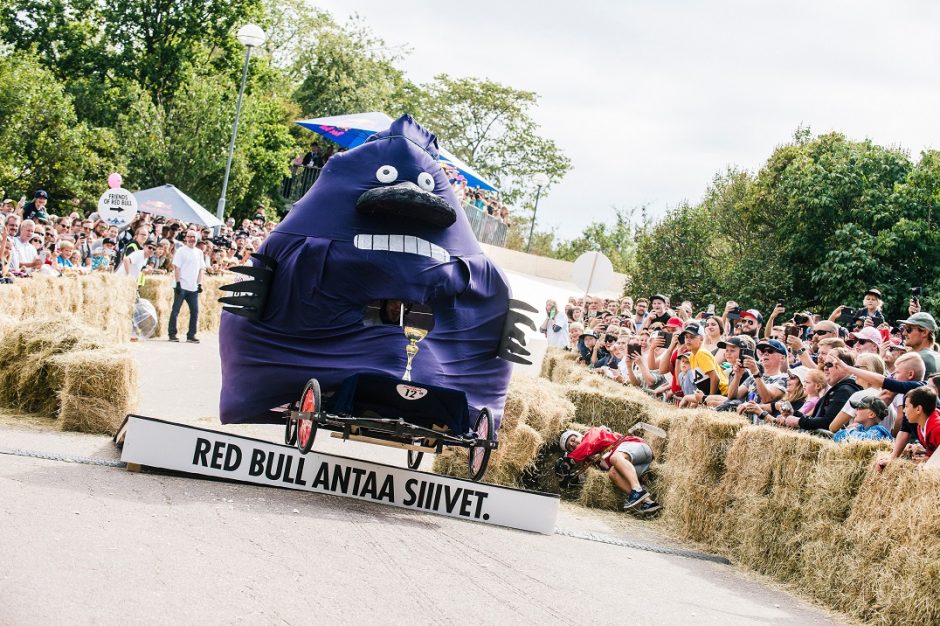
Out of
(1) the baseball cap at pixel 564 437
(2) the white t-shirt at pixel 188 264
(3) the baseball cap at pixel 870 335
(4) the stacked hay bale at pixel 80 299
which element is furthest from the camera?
(2) the white t-shirt at pixel 188 264

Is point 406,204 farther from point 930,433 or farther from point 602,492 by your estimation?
point 602,492

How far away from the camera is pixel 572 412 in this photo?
13.2 meters

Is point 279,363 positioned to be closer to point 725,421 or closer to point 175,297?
point 725,421

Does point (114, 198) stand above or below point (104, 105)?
below

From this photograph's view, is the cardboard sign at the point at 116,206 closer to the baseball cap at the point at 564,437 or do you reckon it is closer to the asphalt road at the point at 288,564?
the asphalt road at the point at 288,564

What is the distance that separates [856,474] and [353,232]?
463 centimetres

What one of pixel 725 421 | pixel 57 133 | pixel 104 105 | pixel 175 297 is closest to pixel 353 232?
pixel 725 421

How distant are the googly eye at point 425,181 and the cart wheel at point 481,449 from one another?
6.66 feet

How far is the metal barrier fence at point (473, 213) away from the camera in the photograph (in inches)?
1544

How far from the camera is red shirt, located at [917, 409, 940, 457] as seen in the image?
8742mm

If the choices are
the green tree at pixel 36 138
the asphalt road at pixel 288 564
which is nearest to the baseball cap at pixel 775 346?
the asphalt road at pixel 288 564

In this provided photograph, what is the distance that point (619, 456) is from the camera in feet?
41.2

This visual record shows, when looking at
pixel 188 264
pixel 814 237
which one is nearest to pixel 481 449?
pixel 188 264

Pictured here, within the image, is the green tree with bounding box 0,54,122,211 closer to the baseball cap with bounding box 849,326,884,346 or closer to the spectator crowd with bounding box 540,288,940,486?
the spectator crowd with bounding box 540,288,940,486
